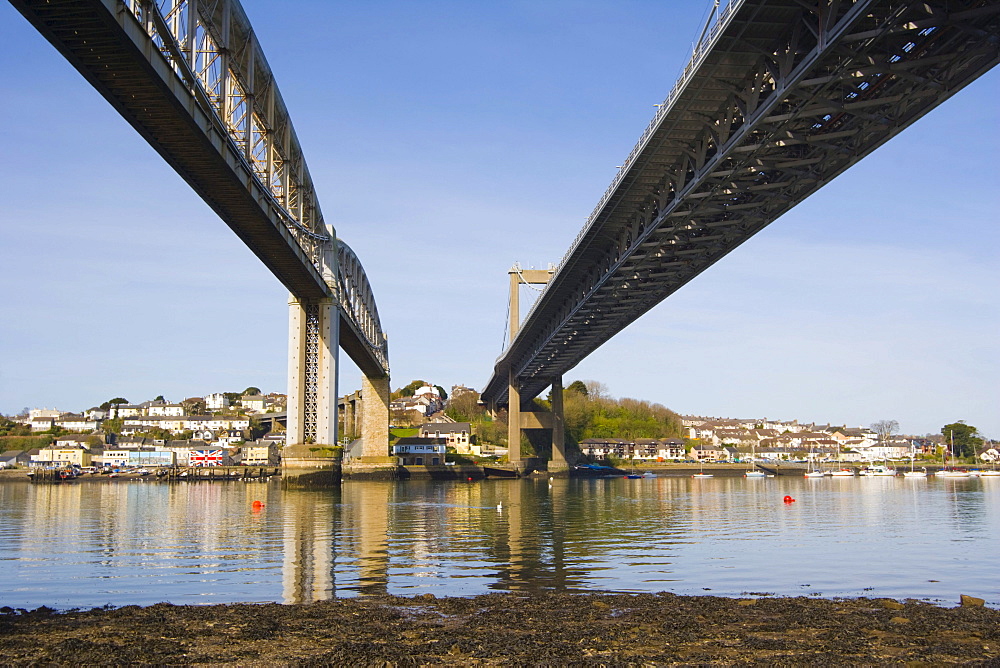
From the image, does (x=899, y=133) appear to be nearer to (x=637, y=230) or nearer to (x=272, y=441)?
(x=637, y=230)

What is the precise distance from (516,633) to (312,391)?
5215cm

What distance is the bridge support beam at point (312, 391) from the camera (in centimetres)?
6184

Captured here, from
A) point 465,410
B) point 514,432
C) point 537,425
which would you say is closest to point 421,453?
point 514,432

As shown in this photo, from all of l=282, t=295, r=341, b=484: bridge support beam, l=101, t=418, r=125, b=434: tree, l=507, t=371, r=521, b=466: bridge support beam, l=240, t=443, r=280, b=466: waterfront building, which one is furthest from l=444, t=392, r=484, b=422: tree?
l=282, t=295, r=341, b=484: bridge support beam

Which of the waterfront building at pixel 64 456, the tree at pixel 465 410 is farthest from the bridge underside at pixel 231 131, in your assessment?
the tree at pixel 465 410

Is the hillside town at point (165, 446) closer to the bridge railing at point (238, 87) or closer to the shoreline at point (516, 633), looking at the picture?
the bridge railing at point (238, 87)

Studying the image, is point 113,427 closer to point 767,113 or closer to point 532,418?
point 532,418

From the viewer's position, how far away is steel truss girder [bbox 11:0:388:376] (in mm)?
24594

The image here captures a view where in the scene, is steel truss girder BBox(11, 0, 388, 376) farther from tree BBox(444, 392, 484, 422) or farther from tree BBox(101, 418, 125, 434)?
tree BBox(101, 418, 125, 434)

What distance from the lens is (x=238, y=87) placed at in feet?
138

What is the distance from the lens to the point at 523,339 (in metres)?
95.7

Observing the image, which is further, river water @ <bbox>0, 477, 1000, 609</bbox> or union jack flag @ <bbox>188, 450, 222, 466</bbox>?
union jack flag @ <bbox>188, 450, 222, 466</bbox>

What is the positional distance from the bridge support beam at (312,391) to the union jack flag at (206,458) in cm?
7575

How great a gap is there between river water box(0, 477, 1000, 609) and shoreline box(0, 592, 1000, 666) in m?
2.55
